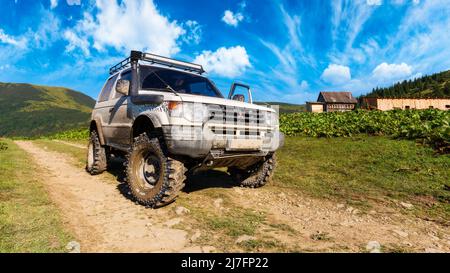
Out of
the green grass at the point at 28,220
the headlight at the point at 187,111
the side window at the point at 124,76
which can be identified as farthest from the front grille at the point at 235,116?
the side window at the point at 124,76

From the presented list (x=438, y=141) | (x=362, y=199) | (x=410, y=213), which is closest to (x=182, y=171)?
(x=362, y=199)

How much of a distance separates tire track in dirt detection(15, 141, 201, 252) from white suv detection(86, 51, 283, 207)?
1.34 ft

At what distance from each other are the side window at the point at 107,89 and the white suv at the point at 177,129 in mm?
416

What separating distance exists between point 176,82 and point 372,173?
482cm

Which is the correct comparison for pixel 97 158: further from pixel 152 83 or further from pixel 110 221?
Answer: pixel 110 221

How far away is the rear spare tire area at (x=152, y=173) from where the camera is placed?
181 inches

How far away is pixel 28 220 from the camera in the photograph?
12.5ft

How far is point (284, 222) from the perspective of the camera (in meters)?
4.21

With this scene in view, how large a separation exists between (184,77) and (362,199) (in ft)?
13.9

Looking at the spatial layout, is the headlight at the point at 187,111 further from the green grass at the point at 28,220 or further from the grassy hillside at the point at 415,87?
the grassy hillside at the point at 415,87

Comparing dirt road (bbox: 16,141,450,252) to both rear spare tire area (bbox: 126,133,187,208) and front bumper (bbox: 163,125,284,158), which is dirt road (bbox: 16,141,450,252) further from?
front bumper (bbox: 163,125,284,158)

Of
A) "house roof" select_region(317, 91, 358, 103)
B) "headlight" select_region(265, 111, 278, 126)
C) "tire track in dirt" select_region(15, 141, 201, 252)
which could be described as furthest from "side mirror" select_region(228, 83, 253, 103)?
"house roof" select_region(317, 91, 358, 103)

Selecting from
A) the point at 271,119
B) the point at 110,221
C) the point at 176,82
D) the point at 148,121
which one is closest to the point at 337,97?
the point at 271,119
